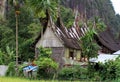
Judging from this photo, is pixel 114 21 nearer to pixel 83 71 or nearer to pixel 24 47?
pixel 24 47

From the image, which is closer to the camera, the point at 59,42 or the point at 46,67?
the point at 46,67

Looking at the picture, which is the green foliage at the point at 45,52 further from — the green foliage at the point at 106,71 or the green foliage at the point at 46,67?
the green foliage at the point at 106,71

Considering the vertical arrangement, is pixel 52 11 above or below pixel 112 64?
above

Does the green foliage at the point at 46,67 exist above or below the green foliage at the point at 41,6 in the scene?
below

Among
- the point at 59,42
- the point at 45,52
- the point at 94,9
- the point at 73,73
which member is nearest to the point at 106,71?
the point at 73,73

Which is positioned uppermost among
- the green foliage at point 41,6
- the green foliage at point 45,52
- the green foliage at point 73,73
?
the green foliage at point 41,6

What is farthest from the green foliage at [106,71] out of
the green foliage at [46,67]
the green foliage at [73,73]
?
the green foliage at [46,67]

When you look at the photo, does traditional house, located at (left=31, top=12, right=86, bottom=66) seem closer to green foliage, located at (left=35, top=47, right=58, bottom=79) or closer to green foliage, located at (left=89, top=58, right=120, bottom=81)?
green foliage, located at (left=35, top=47, right=58, bottom=79)

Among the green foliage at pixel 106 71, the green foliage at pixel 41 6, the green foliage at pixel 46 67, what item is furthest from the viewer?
the green foliage at pixel 41 6

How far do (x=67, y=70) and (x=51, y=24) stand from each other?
22.1 ft

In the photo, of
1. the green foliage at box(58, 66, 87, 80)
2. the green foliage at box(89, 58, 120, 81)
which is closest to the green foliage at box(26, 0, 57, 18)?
the green foliage at box(58, 66, 87, 80)

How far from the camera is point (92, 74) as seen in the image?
25328 mm

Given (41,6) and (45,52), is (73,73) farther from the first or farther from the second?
(41,6)

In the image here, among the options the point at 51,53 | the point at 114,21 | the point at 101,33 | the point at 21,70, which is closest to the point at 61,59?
the point at 51,53
